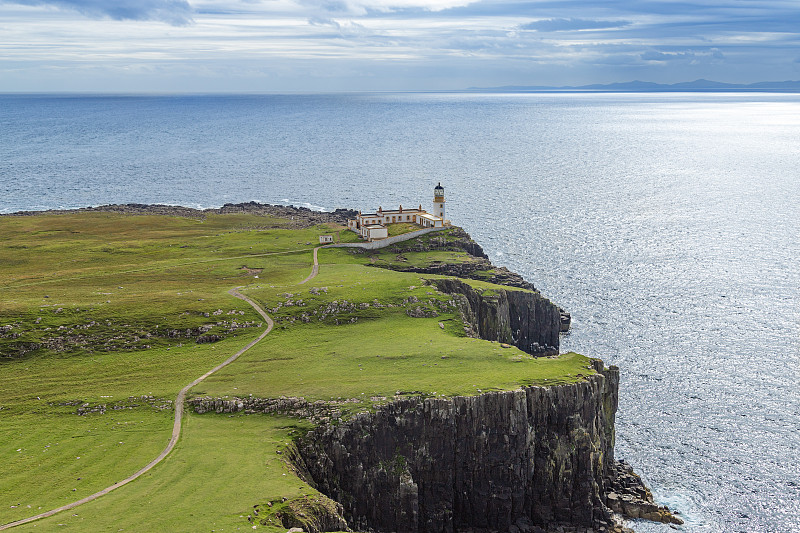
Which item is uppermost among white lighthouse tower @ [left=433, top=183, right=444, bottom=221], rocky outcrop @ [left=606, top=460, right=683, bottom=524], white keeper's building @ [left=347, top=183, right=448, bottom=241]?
white lighthouse tower @ [left=433, top=183, right=444, bottom=221]

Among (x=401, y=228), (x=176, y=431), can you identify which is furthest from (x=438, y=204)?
(x=176, y=431)

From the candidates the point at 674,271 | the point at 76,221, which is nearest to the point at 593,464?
the point at 674,271

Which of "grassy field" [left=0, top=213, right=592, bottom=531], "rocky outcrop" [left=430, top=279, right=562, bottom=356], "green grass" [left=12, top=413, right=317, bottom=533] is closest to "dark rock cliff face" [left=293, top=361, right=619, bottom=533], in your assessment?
"grassy field" [left=0, top=213, right=592, bottom=531]

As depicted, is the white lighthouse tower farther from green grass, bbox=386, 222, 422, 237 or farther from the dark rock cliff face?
the dark rock cliff face

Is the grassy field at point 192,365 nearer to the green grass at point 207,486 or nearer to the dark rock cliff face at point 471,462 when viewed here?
the green grass at point 207,486

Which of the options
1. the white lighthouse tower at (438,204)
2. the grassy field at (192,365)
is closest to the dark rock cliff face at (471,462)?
the grassy field at (192,365)

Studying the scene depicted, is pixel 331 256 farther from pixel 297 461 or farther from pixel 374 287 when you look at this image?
pixel 297 461
